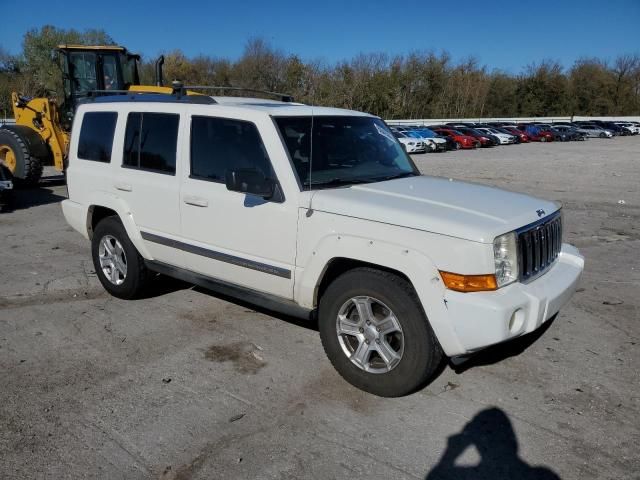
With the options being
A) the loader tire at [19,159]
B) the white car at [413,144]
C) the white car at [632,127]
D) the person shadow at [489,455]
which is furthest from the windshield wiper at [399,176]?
the white car at [632,127]

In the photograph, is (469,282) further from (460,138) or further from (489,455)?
(460,138)

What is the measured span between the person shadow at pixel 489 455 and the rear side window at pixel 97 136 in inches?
160

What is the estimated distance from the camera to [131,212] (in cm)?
517

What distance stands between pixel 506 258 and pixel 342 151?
166 centimetres

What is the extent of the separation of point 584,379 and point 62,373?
381 cm

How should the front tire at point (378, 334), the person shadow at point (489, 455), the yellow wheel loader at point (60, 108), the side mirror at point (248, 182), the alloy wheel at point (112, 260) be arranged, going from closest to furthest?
the person shadow at point (489, 455) → the front tire at point (378, 334) → the side mirror at point (248, 182) → the alloy wheel at point (112, 260) → the yellow wheel loader at point (60, 108)

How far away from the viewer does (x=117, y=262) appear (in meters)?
5.57

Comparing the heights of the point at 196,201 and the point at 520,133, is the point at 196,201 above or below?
below

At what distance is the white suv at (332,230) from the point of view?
3332mm

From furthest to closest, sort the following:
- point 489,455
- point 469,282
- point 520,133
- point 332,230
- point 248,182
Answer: point 520,133
point 248,182
point 332,230
point 469,282
point 489,455

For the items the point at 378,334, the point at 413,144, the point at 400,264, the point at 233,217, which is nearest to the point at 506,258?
the point at 400,264

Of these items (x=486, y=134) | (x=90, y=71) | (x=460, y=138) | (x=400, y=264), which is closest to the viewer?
(x=400, y=264)

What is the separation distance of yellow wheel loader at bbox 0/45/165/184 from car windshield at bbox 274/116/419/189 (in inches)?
396

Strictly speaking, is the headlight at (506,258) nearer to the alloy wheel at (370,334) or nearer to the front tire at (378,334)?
the front tire at (378,334)
